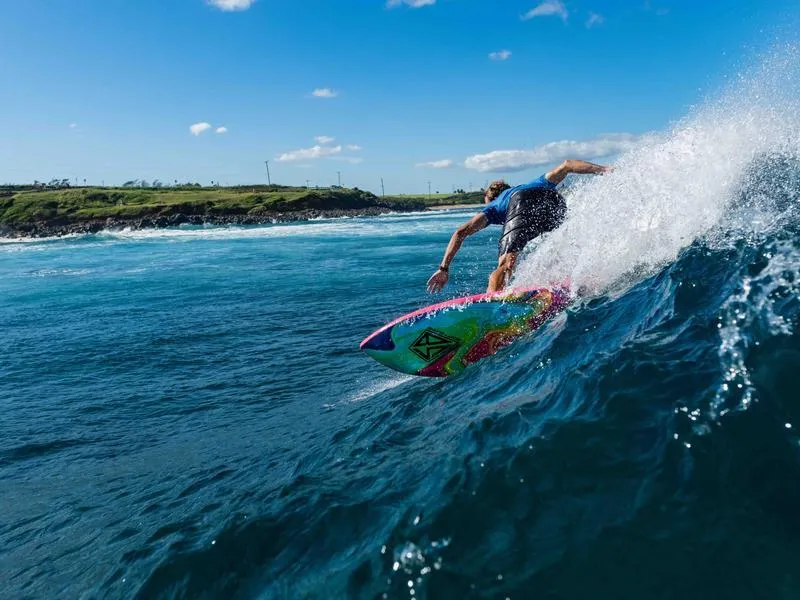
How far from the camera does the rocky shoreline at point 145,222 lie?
7320 cm

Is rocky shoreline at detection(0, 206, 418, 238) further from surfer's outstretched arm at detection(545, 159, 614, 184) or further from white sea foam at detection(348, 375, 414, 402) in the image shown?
surfer's outstretched arm at detection(545, 159, 614, 184)

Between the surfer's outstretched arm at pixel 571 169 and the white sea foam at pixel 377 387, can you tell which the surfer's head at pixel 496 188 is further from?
the white sea foam at pixel 377 387

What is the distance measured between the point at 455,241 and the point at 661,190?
2.88 meters

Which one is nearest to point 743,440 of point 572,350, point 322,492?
point 572,350

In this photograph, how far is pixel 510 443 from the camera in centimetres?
394

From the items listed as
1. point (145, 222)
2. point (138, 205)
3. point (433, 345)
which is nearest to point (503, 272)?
point (433, 345)

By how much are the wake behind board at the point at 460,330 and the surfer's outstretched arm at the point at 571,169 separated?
80.9 inches

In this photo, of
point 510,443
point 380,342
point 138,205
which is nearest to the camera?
point 510,443

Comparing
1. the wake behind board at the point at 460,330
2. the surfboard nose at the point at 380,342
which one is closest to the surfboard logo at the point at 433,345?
the wake behind board at the point at 460,330

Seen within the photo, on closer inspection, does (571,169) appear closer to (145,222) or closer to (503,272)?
(503,272)

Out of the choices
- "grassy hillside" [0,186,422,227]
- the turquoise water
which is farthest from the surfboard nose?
"grassy hillside" [0,186,422,227]

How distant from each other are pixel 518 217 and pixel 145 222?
262 ft

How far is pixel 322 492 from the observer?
447cm

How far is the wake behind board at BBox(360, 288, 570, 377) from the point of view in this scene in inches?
286
